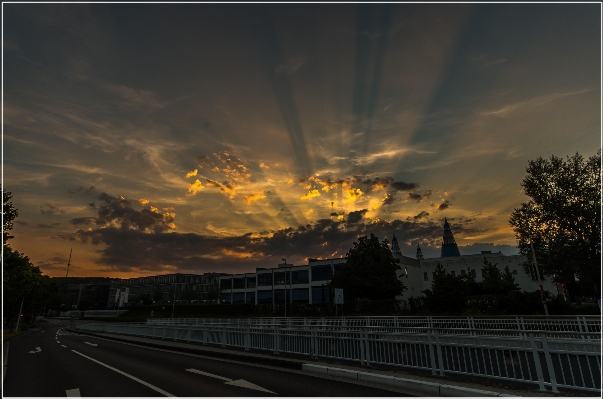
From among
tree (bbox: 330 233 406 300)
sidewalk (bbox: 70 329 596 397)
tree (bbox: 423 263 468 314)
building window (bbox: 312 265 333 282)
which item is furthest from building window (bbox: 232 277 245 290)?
sidewalk (bbox: 70 329 596 397)

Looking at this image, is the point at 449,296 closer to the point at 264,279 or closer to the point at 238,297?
the point at 264,279

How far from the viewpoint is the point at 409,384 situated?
8391 mm

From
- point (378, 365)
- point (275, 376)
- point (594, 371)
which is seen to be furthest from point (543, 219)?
point (275, 376)

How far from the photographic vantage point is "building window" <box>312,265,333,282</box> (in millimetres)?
73925

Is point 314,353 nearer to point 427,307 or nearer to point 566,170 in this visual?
point 427,307

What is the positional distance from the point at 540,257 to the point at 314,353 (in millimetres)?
34551

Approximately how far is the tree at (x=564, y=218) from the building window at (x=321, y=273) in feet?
139

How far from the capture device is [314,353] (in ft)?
40.3

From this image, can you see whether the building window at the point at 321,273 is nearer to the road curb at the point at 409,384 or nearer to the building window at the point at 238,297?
the building window at the point at 238,297

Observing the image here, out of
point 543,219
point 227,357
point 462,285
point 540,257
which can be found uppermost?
point 543,219

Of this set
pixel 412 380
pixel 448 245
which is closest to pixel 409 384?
pixel 412 380

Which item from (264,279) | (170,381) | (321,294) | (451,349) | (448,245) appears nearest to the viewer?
(451,349)

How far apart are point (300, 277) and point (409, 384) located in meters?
72.9

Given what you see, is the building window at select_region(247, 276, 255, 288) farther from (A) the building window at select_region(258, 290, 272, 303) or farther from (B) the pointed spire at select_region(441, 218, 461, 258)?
(B) the pointed spire at select_region(441, 218, 461, 258)
